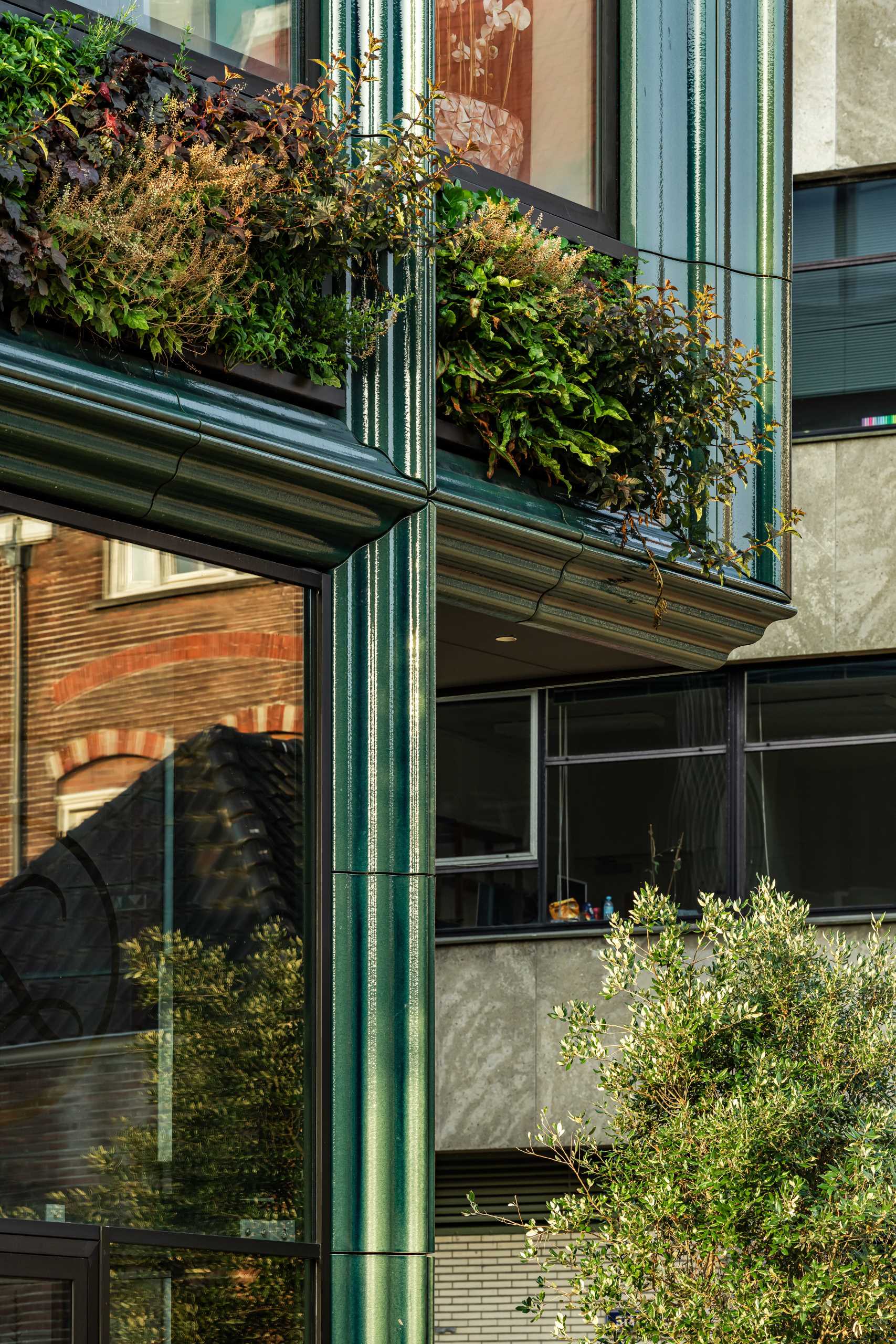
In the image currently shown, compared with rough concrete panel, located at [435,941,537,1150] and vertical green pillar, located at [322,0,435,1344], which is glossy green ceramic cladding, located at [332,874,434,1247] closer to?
vertical green pillar, located at [322,0,435,1344]

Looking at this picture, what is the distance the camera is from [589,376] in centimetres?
1090

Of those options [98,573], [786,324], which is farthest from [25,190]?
[786,324]

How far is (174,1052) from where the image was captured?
341 inches

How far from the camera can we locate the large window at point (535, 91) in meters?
11.4

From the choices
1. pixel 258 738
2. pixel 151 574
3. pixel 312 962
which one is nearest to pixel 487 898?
pixel 312 962

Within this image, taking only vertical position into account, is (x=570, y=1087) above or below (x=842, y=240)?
below

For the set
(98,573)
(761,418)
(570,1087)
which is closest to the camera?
A: (98,573)

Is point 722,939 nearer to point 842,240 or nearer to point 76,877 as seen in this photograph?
point 76,877

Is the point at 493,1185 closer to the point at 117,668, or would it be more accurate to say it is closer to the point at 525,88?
the point at 525,88

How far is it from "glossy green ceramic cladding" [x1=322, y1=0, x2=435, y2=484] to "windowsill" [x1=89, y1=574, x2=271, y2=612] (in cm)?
90

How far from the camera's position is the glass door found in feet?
25.7

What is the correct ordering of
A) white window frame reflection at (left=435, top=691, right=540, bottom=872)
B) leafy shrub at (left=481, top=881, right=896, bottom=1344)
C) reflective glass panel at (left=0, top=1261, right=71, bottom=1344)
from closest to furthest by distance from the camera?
reflective glass panel at (left=0, top=1261, right=71, bottom=1344)
leafy shrub at (left=481, top=881, right=896, bottom=1344)
white window frame reflection at (left=435, top=691, right=540, bottom=872)

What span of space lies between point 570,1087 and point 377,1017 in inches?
406

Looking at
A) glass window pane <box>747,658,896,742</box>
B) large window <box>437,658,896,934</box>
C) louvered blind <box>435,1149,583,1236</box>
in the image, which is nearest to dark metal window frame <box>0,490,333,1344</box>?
large window <box>437,658,896,934</box>
